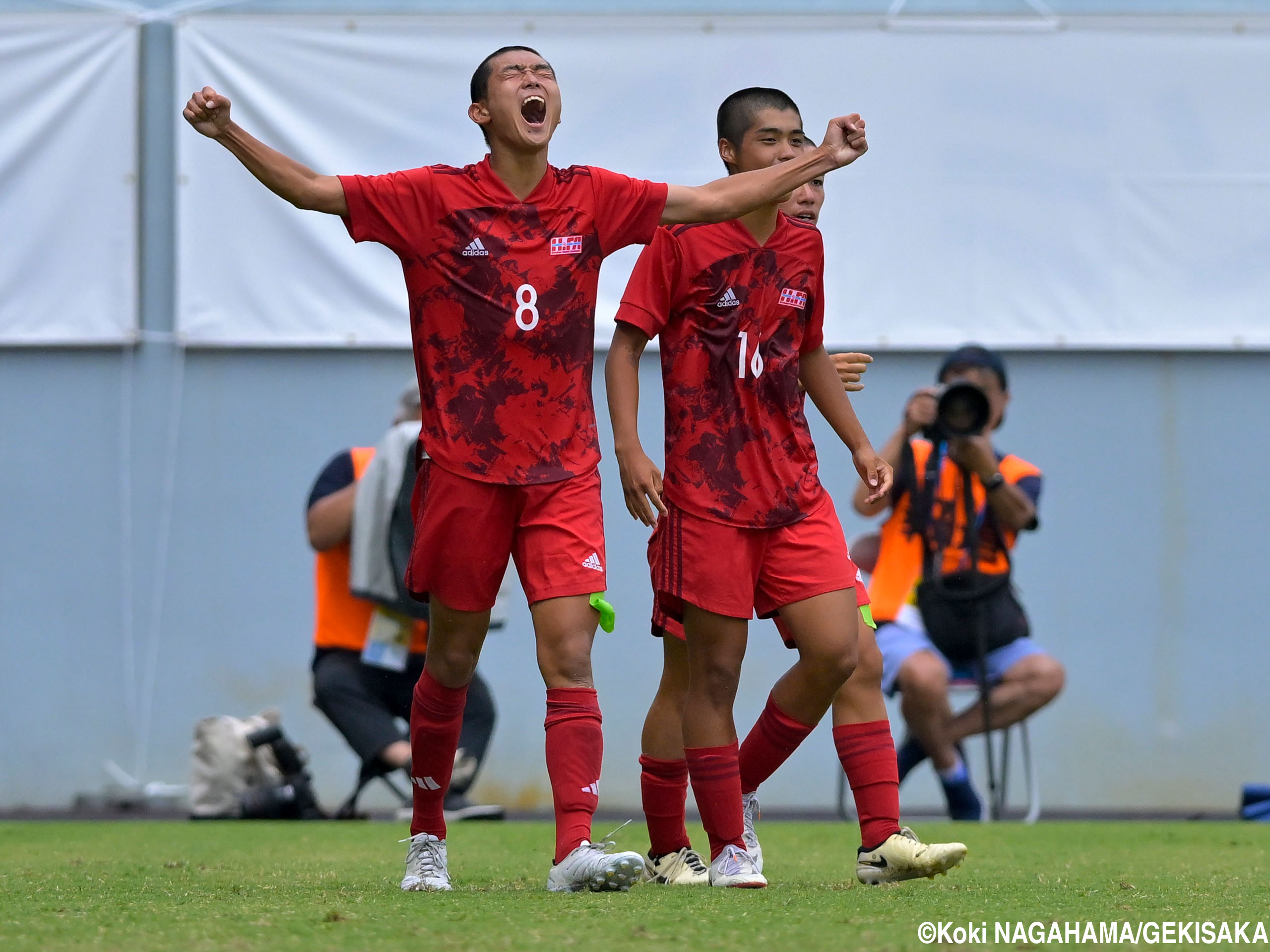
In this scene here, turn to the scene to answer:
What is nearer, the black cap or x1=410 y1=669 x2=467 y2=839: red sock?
x1=410 y1=669 x2=467 y2=839: red sock

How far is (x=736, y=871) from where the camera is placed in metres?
3.44

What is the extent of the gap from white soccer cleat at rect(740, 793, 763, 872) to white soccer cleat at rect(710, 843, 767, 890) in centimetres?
16

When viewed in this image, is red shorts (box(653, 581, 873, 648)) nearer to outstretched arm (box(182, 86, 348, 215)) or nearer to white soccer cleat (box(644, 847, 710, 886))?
white soccer cleat (box(644, 847, 710, 886))

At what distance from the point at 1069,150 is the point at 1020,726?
8.51 feet

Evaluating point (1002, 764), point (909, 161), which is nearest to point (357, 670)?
point (1002, 764)

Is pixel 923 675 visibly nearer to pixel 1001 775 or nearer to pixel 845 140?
pixel 1001 775

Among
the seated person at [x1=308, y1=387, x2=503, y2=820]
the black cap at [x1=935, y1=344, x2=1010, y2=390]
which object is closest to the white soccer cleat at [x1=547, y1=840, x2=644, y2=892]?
the seated person at [x1=308, y1=387, x2=503, y2=820]

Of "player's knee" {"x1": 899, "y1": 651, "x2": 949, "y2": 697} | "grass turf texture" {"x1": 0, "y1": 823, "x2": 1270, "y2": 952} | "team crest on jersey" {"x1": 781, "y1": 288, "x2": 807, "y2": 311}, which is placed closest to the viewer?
"grass turf texture" {"x1": 0, "y1": 823, "x2": 1270, "y2": 952}

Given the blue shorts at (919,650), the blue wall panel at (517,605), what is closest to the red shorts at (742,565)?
the blue shorts at (919,650)

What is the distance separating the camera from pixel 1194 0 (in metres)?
7.79

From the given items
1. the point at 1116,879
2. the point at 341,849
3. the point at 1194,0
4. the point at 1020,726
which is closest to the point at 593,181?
the point at 1116,879

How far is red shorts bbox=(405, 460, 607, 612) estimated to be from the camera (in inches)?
131

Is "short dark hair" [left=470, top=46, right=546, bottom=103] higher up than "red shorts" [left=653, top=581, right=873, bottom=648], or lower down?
higher up

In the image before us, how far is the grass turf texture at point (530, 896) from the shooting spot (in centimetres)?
252
